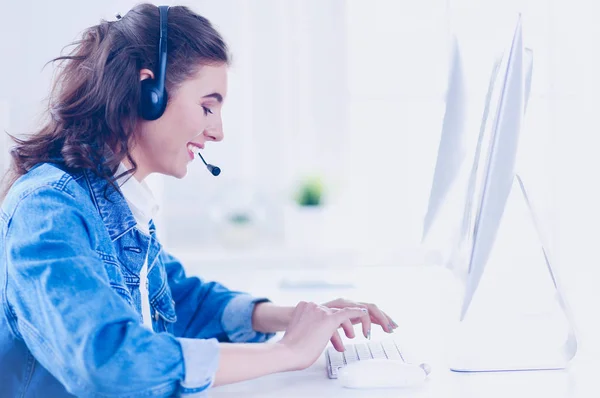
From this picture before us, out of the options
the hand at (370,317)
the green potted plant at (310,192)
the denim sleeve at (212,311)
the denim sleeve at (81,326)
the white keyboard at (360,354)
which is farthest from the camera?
the green potted plant at (310,192)

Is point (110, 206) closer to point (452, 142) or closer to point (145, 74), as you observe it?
point (145, 74)

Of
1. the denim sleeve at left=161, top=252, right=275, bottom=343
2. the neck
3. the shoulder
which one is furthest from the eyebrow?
the denim sleeve at left=161, top=252, right=275, bottom=343

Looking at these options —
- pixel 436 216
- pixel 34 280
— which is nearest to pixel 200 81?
pixel 34 280

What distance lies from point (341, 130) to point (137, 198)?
1.22 m

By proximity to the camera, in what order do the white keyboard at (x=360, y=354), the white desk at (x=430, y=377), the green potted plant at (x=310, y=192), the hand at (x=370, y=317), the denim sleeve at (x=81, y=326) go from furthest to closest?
1. the green potted plant at (x=310, y=192)
2. the hand at (x=370, y=317)
3. the white keyboard at (x=360, y=354)
4. the white desk at (x=430, y=377)
5. the denim sleeve at (x=81, y=326)

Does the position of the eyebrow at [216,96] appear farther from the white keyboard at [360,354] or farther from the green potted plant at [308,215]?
the green potted plant at [308,215]

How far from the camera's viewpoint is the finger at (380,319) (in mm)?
1084

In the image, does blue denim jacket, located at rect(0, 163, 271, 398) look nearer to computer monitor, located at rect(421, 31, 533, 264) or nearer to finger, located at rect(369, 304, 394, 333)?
finger, located at rect(369, 304, 394, 333)

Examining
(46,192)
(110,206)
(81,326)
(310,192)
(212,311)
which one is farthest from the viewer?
(310,192)

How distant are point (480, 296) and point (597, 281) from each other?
394 mm

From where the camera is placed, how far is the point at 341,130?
7.03 feet

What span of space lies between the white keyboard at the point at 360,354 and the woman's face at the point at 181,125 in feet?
1.23

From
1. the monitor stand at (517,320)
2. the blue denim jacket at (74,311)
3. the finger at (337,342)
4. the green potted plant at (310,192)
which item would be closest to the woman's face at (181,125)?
the blue denim jacket at (74,311)

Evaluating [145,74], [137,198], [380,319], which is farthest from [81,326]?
[380,319]
